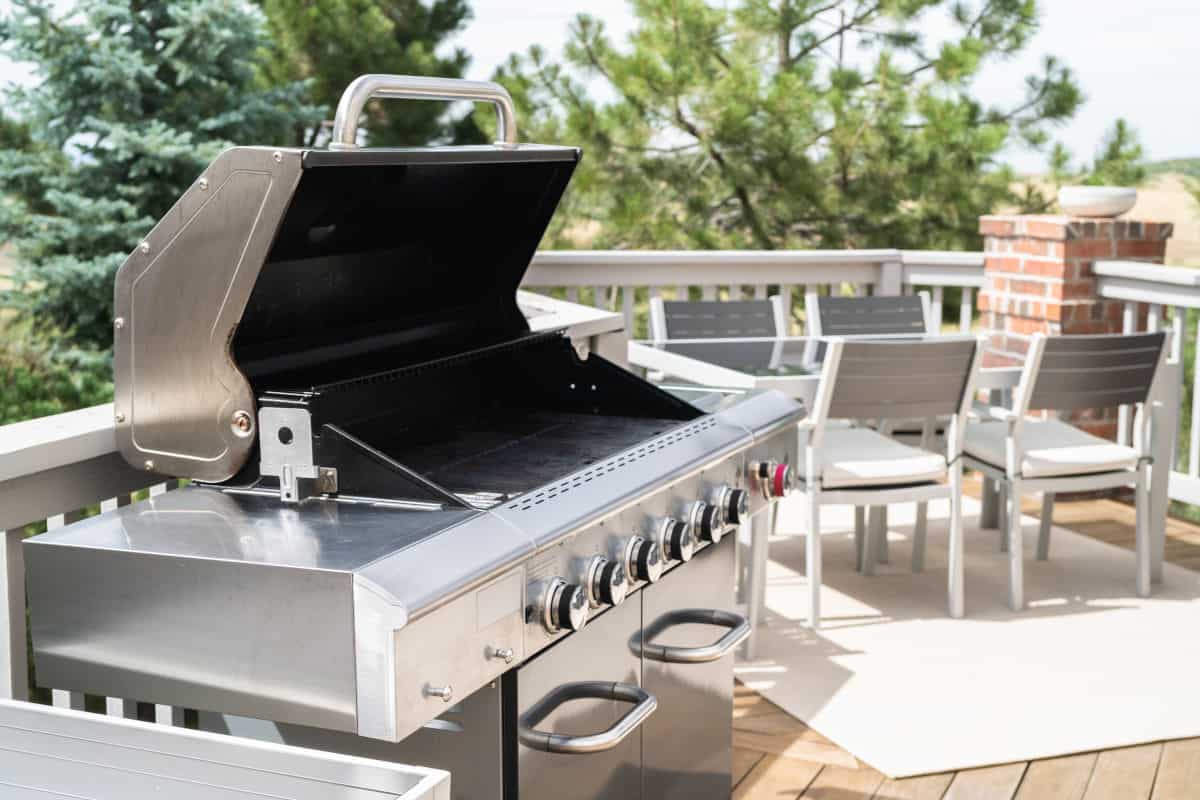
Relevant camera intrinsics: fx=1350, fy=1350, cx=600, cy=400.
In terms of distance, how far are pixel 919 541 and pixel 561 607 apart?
317 centimetres

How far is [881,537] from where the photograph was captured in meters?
4.71

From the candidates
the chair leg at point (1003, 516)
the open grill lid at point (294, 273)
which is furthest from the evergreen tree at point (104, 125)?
the open grill lid at point (294, 273)

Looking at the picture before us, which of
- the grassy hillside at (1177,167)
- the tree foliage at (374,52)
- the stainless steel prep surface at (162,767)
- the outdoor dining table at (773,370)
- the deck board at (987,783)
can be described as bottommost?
the deck board at (987,783)

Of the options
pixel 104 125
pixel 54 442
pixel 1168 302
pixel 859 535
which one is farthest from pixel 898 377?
pixel 104 125

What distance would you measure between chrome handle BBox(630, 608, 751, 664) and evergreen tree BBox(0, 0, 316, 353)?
8038 mm

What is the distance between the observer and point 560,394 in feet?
8.01

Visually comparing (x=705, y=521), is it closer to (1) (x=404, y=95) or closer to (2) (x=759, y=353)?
(1) (x=404, y=95)

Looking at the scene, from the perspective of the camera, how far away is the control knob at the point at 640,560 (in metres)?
1.89

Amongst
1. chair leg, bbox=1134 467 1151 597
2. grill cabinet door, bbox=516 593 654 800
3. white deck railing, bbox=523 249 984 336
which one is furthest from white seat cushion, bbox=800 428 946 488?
grill cabinet door, bbox=516 593 654 800

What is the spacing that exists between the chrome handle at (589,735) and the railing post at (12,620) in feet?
2.18

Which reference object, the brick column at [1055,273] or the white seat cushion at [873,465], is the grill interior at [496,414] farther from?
the brick column at [1055,273]

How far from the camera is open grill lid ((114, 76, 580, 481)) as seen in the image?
1690mm

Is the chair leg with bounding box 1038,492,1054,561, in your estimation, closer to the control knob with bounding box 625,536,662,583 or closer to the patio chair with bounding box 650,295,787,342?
the patio chair with bounding box 650,295,787,342

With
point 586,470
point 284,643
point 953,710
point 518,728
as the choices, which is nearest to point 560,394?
point 586,470
